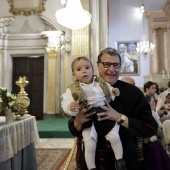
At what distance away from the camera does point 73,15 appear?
263 inches

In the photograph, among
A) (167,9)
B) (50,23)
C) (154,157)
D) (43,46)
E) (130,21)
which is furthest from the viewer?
(130,21)

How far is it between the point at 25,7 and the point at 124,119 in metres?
9.52

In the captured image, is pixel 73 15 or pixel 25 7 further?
pixel 25 7

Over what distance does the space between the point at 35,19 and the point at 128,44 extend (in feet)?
21.4

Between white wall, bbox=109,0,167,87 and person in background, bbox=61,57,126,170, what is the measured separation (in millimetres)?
12378

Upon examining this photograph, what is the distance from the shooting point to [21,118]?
3.70 metres

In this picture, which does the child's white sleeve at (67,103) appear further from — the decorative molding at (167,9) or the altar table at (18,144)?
the decorative molding at (167,9)

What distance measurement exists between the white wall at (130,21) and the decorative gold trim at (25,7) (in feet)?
19.4

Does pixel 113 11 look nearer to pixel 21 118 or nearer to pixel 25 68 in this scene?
pixel 25 68

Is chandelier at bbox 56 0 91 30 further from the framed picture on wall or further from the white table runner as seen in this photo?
the framed picture on wall

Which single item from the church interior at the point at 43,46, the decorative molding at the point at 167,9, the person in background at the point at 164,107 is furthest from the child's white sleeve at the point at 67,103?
the decorative molding at the point at 167,9

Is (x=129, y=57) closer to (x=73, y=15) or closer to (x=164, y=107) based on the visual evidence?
(x=73, y=15)

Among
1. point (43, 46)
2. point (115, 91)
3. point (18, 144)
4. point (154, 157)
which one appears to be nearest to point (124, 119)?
point (115, 91)

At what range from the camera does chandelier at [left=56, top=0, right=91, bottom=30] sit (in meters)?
6.56
